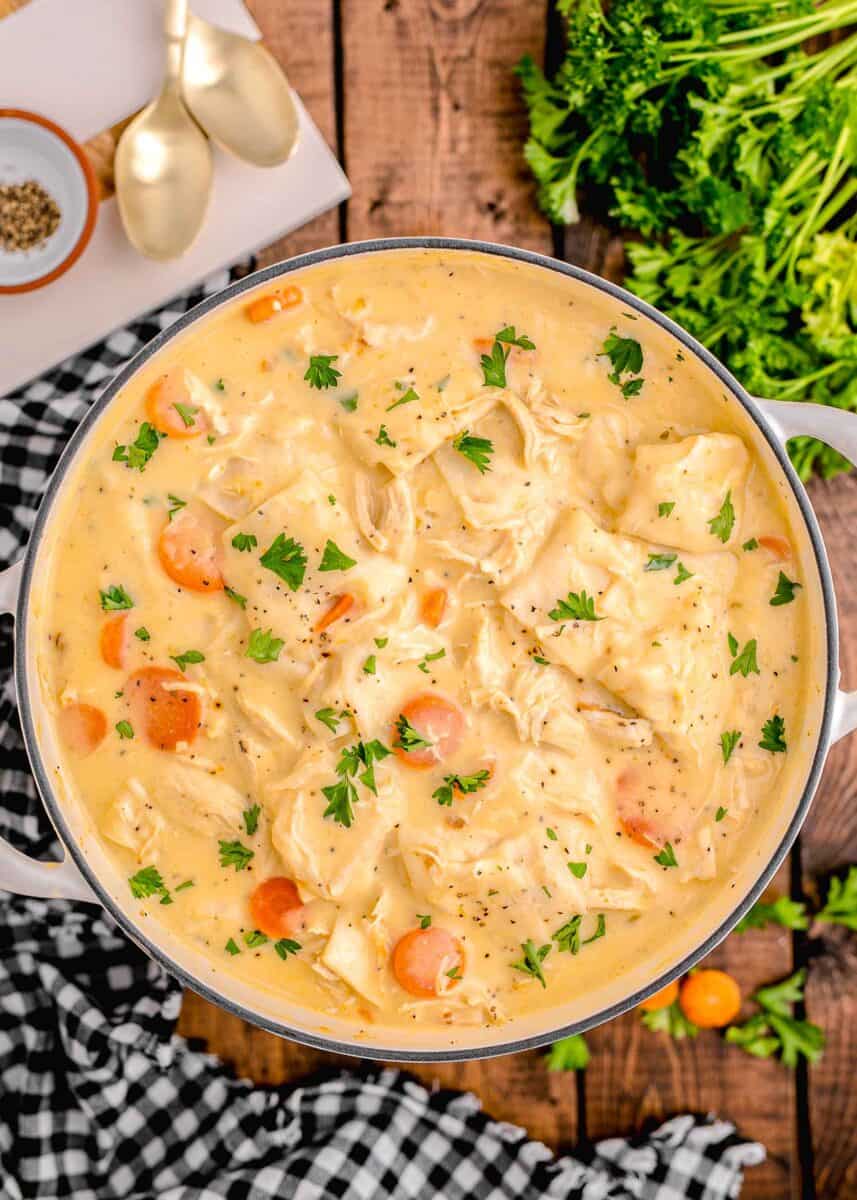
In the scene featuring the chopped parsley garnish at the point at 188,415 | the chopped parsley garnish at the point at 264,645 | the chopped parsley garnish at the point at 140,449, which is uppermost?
the chopped parsley garnish at the point at 188,415

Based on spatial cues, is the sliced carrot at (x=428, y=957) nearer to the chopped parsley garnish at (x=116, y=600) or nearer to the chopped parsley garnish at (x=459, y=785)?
the chopped parsley garnish at (x=459, y=785)

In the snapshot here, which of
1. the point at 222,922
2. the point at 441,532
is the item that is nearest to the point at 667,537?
the point at 441,532

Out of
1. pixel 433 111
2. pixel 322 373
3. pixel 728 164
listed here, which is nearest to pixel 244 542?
pixel 322 373

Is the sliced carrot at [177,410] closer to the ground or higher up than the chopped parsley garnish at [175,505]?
higher up

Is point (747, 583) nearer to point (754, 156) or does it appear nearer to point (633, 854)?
point (633, 854)

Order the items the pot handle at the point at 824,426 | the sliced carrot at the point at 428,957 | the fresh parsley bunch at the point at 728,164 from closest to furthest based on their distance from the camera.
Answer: the pot handle at the point at 824,426 < the sliced carrot at the point at 428,957 < the fresh parsley bunch at the point at 728,164

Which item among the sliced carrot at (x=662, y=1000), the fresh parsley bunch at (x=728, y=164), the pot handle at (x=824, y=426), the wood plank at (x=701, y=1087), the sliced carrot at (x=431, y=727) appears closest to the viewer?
the pot handle at (x=824, y=426)

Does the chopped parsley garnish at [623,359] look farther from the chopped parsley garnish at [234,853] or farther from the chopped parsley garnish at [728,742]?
the chopped parsley garnish at [234,853]

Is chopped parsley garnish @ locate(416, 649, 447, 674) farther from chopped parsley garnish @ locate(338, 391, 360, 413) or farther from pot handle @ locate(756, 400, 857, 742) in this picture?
Result: pot handle @ locate(756, 400, 857, 742)

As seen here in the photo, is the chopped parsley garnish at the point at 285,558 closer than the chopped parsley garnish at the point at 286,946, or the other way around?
the chopped parsley garnish at the point at 285,558

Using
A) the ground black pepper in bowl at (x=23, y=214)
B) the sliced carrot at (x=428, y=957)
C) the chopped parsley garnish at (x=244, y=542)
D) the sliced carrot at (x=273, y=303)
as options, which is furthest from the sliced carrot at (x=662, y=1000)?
the ground black pepper in bowl at (x=23, y=214)

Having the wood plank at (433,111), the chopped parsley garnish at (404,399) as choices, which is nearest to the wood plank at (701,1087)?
the chopped parsley garnish at (404,399)
